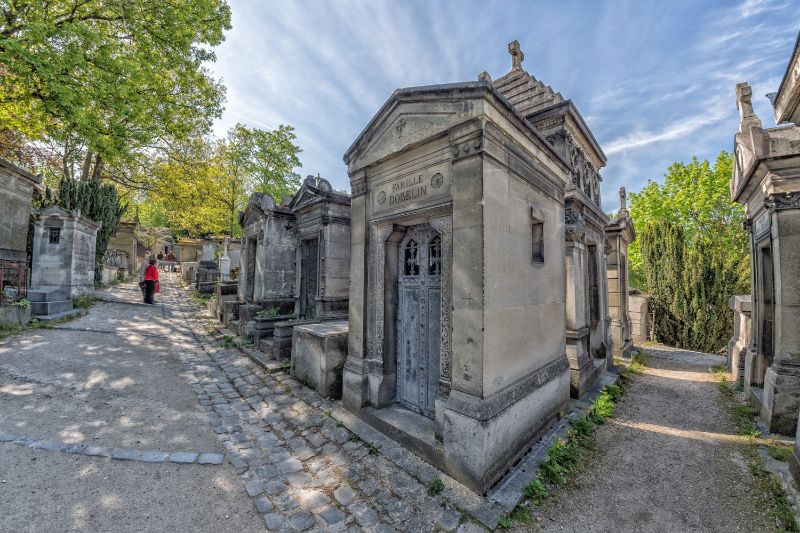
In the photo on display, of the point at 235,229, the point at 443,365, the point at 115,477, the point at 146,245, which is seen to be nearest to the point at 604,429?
the point at 443,365

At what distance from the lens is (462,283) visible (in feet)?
11.2

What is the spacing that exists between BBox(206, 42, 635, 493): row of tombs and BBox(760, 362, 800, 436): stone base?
2.36 metres

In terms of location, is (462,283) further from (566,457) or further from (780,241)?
(780,241)

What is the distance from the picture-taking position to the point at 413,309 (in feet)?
14.7

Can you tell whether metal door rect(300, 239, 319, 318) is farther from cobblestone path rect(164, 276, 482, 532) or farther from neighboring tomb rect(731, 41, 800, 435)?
neighboring tomb rect(731, 41, 800, 435)

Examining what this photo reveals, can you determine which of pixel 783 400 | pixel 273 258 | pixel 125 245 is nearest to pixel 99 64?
pixel 273 258

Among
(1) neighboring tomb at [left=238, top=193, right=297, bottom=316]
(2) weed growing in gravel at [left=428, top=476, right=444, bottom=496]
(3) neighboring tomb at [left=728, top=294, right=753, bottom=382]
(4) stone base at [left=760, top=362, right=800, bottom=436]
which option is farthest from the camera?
(1) neighboring tomb at [left=238, top=193, right=297, bottom=316]

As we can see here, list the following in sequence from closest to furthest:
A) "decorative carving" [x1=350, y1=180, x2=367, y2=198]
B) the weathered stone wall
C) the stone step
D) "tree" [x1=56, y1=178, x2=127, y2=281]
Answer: "decorative carving" [x1=350, y1=180, x2=367, y2=198] < the stone step < the weathered stone wall < "tree" [x1=56, y1=178, x2=127, y2=281]

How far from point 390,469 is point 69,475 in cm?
320

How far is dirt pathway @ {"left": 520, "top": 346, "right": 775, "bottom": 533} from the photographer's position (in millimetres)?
2945

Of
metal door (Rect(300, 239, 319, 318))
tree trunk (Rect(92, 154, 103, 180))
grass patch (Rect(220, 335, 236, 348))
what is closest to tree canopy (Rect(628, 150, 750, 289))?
metal door (Rect(300, 239, 319, 318))

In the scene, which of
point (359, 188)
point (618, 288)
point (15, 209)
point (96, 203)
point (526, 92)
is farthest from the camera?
point (96, 203)

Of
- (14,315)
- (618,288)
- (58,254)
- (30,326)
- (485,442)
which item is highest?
(58,254)

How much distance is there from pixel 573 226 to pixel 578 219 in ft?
1.03
